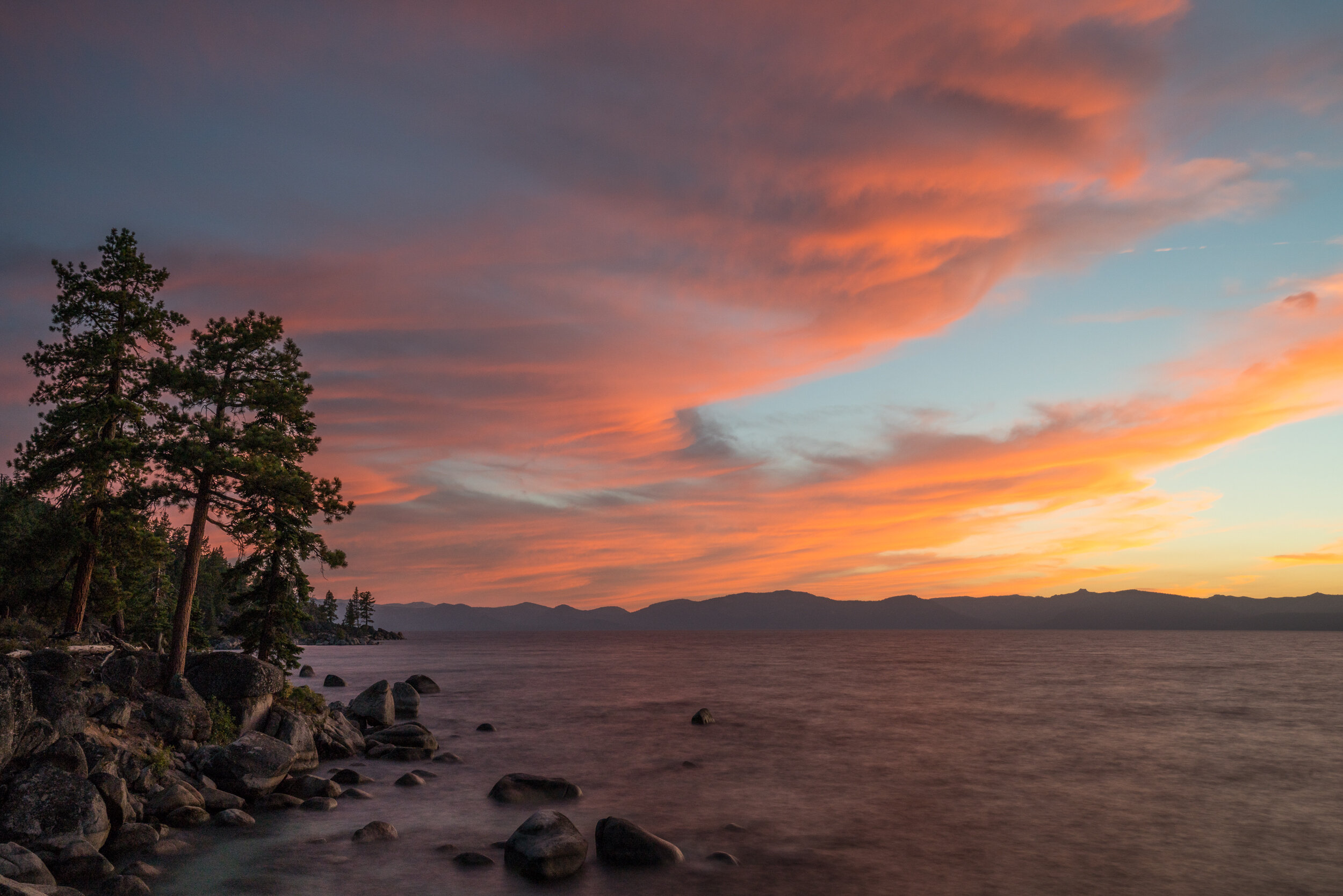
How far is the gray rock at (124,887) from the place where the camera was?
44.5 ft

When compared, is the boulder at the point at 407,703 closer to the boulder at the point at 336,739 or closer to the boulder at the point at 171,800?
the boulder at the point at 336,739

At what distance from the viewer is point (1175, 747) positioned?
35906mm

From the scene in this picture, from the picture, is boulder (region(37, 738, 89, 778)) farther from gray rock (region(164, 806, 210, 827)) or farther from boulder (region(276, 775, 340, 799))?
boulder (region(276, 775, 340, 799))

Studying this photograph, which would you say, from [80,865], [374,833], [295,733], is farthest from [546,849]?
[295,733]

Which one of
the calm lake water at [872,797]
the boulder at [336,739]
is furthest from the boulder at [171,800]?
the boulder at [336,739]

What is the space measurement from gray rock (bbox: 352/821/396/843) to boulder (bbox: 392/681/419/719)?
2514 cm

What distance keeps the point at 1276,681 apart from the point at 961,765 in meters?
69.3

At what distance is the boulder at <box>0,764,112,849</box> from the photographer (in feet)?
48.8

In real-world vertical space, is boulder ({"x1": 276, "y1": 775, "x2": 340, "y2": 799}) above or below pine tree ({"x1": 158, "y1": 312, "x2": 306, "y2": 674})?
below

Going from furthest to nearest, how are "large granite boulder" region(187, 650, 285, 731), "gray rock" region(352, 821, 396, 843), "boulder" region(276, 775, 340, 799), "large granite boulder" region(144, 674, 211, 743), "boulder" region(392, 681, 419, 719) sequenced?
1. "boulder" region(392, 681, 419, 719)
2. "large granite boulder" region(187, 650, 285, 731)
3. "large granite boulder" region(144, 674, 211, 743)
4. "boulder" region(276, 775, 340, 799)
5. "gray rock" region(352, 821, 396, 843)

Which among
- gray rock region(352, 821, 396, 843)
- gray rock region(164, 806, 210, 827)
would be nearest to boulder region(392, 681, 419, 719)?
gray rock region(164, 806, 210, 827)

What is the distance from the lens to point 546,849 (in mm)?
16000

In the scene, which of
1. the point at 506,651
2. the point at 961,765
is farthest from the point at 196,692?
the point at 506,651

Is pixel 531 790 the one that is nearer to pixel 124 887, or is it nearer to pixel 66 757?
pixel 124 887
